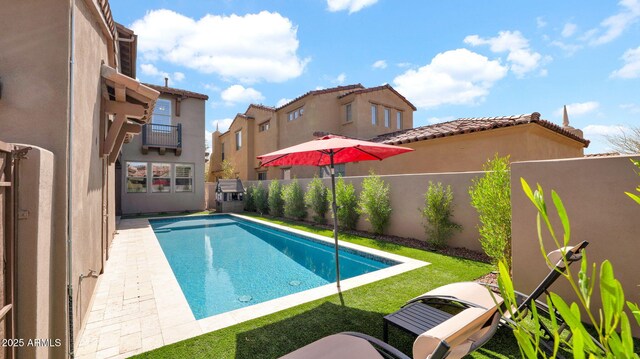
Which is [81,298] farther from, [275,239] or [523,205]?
[275,239]

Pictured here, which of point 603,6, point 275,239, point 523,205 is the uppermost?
point 603,6

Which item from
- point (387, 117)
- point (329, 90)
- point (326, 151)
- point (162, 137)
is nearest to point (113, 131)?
point (326, 151)

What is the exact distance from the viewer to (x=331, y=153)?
21.5 feet

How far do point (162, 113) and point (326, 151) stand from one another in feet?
56.5

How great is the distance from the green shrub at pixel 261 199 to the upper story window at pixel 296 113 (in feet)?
21.6

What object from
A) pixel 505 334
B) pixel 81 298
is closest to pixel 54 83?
pixel 81 298

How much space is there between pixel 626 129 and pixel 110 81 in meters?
25.0

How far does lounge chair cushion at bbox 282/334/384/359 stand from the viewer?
9.18ft

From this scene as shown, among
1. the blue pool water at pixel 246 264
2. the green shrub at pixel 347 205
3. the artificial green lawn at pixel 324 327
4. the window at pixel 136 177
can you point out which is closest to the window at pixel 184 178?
the window at pixel 136 177

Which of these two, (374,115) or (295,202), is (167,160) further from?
(374,115)

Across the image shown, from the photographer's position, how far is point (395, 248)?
913 cm

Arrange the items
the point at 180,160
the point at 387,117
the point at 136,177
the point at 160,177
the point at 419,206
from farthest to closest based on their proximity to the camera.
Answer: the point at 387,117, the point at 180,160, the point at 160,177, the point at 136,177, the point at 419,206

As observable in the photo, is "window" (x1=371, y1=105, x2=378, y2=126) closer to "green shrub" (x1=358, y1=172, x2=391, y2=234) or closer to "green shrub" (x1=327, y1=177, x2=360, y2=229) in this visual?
"green shrub" (x1=327, y1=177, x2=360, y2=229)

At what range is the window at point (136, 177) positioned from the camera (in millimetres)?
18592
